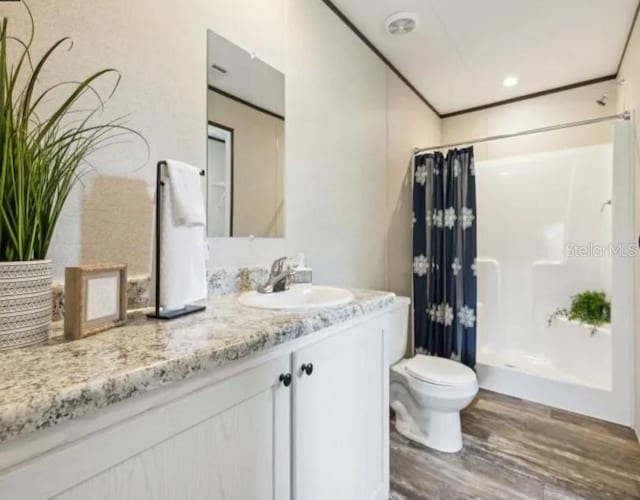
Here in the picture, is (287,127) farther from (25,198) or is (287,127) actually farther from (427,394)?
(427,394)

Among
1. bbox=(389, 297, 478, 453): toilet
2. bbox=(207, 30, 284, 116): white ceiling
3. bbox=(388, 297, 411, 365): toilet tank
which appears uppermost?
bbox=(207, 30, 284, 116): white ceiling

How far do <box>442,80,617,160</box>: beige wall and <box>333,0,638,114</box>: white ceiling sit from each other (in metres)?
0.14

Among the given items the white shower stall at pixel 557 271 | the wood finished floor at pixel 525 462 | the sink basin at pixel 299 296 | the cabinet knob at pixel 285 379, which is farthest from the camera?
the white shower stall at pixel 557 271

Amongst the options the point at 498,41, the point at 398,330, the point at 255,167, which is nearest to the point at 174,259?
the point at 255,167

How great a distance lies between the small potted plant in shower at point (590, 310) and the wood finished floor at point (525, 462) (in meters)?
0.76

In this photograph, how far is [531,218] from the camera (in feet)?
9.96

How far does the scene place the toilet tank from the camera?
201 centimetres

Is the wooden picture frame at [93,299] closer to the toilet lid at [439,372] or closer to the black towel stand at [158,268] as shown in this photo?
the black towel stand at [158,268]

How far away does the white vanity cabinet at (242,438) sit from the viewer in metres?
0.49

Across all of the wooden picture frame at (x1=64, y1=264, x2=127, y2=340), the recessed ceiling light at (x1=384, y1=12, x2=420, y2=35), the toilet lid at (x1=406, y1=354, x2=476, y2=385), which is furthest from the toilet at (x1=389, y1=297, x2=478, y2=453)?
the recessed ceiling light at (x1=384, y1=12, x2=420, y2=35)

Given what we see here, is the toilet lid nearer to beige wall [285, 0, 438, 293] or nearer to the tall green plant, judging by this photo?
beige wall [285, 0, 438, 293]

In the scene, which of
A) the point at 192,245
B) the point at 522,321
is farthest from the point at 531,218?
the point at 192,245

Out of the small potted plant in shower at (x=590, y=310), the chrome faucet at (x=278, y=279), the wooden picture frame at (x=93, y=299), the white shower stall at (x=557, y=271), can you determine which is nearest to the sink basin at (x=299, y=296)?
the chrome faucet at (x=278, y=279)

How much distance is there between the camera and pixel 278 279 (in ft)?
4.43
